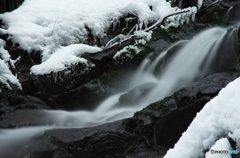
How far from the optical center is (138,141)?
3.56 meters

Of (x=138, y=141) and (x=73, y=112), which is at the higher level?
(x=138, y=141)

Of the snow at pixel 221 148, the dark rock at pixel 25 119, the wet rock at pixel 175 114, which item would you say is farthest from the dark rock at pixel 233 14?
the snow at pixel 221 148

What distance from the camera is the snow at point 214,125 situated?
132 centimetres

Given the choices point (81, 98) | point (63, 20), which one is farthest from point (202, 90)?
point (63, 20)

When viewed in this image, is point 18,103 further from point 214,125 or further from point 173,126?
point 214,125

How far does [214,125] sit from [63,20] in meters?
5.13

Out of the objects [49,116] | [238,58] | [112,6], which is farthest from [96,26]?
[238,58]

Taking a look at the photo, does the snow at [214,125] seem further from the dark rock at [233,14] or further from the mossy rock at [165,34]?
the dark rock at [233,14]

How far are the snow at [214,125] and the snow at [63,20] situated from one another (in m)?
3.89

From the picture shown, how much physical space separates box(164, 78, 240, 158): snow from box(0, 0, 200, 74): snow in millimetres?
3889

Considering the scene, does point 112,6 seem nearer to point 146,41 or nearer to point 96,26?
point 96,26

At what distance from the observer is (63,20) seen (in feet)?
19.9

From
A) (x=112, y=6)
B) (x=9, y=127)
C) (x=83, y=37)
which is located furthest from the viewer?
(x=112, y=6)

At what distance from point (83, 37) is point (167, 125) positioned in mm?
3115
